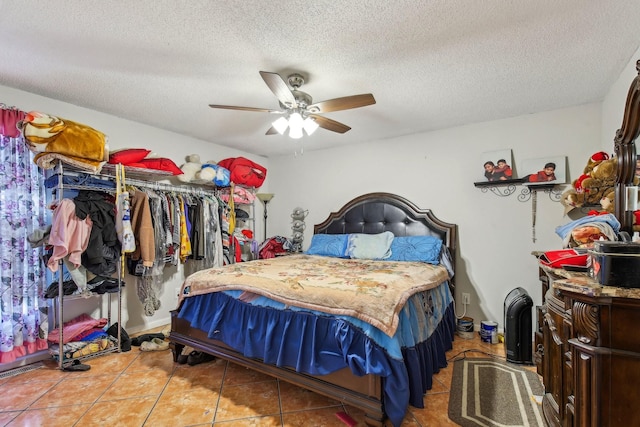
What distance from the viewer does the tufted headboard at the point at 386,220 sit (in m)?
3.45

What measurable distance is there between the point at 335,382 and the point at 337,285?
56 centimetres

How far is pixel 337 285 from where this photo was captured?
1.98 m

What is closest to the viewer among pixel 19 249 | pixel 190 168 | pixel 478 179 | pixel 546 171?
pixel 19 249

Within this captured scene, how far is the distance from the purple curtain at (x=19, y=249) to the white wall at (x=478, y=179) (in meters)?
2.79

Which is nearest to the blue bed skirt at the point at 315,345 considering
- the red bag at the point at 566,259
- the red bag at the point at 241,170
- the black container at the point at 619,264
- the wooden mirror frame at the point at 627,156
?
the red bag at the point at 566,259

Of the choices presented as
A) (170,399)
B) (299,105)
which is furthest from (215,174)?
(170,399)

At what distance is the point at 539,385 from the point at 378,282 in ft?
4.64

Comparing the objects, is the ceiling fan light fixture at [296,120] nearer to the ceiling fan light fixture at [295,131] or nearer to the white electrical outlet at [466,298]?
the ceiling fan light fixture at [295,131]

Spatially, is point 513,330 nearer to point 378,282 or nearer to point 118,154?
point 378,282

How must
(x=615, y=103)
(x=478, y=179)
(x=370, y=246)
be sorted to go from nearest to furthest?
(x=615, y=103) < (x=478, y=179) < (x=370, y=246)

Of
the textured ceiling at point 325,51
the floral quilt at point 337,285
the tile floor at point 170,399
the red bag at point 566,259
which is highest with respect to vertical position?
the textured ceiling at point 325,51

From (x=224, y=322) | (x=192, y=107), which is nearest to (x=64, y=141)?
(x=192, y=107)

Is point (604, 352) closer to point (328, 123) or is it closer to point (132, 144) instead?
point (328, 123)

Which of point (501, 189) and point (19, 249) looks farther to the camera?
point (501, 189)
